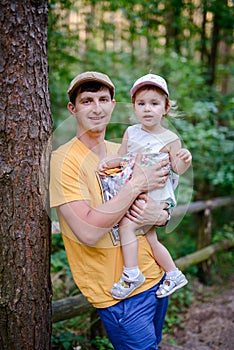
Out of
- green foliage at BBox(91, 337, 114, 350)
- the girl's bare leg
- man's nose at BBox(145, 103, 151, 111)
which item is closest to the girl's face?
man's nose at BBox(145, 103, 151, 111)

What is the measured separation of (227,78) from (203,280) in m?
4.57

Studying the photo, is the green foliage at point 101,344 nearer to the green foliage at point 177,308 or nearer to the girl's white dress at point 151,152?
the green foliage at point 177,308

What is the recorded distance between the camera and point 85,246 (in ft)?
6.32

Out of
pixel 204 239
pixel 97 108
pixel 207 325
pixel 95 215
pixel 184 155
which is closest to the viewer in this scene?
pixel 95 215

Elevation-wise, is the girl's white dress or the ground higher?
the girl's white dress

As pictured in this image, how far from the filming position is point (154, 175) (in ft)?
6.47

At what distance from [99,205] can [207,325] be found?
8.17ft

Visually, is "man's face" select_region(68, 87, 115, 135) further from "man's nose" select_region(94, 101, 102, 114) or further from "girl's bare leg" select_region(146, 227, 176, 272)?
"girl's bare leg" select_region(146, 227, 176, 272)

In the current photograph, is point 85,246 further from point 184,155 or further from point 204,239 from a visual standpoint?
point 204,239

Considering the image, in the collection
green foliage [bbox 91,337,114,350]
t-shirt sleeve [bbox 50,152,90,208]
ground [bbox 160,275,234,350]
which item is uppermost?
t-shirt sleeve [bbox 50,152,90,208]

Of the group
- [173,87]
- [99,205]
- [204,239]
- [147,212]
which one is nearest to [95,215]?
[99,205]

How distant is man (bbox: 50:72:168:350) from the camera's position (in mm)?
1857

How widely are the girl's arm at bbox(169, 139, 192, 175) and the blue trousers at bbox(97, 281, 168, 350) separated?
0.63m

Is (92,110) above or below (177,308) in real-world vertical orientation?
above
